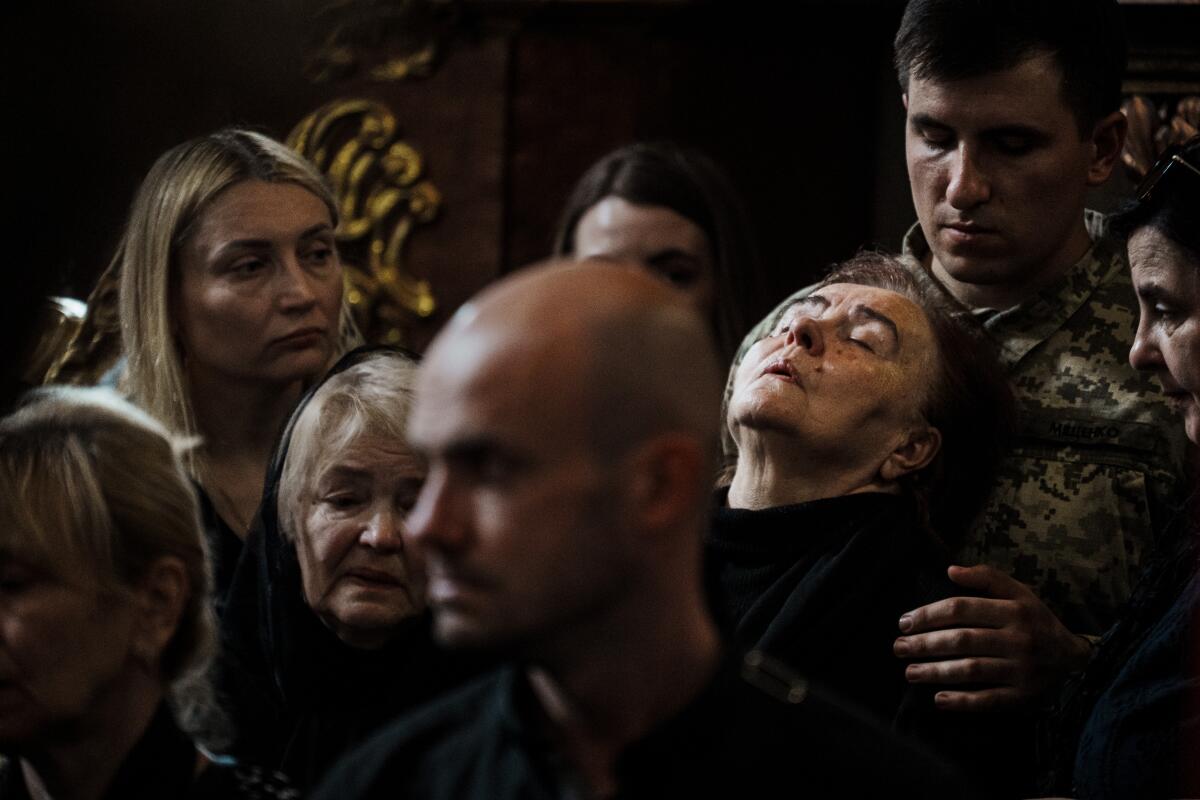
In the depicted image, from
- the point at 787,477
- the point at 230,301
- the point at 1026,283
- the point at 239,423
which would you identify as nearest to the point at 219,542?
the point at 239,423

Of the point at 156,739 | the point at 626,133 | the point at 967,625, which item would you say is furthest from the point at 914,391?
the point at 626,133

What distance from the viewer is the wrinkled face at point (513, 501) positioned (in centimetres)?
132

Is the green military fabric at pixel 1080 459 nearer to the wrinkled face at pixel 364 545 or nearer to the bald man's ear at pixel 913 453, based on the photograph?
the bald man's ear at pixel 913 453

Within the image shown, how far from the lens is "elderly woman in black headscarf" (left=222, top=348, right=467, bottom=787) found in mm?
2166

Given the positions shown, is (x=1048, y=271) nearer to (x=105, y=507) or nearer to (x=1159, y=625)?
(x=1159, y=625)

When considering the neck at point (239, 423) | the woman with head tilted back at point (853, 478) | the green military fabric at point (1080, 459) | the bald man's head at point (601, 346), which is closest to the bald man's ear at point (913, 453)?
the woman with head tilted back at point (853, 478)

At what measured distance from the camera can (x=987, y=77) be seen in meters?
2.47

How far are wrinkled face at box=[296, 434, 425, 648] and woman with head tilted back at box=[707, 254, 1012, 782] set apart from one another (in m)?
0.42

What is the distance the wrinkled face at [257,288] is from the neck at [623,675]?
1495mm

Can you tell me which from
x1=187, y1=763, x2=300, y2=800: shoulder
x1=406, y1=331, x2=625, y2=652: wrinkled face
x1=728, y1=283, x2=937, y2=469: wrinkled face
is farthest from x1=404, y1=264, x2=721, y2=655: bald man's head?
x1=728, y1=283, x2=937, y2=469: wrinkled face

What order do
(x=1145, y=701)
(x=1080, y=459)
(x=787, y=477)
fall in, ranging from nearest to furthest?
(x=1145, y=701)
(x=787, y=477)
(x=1080, y=459)

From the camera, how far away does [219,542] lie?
2.65 meters

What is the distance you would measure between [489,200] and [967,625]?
2.15 m

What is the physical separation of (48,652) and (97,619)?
54mm
